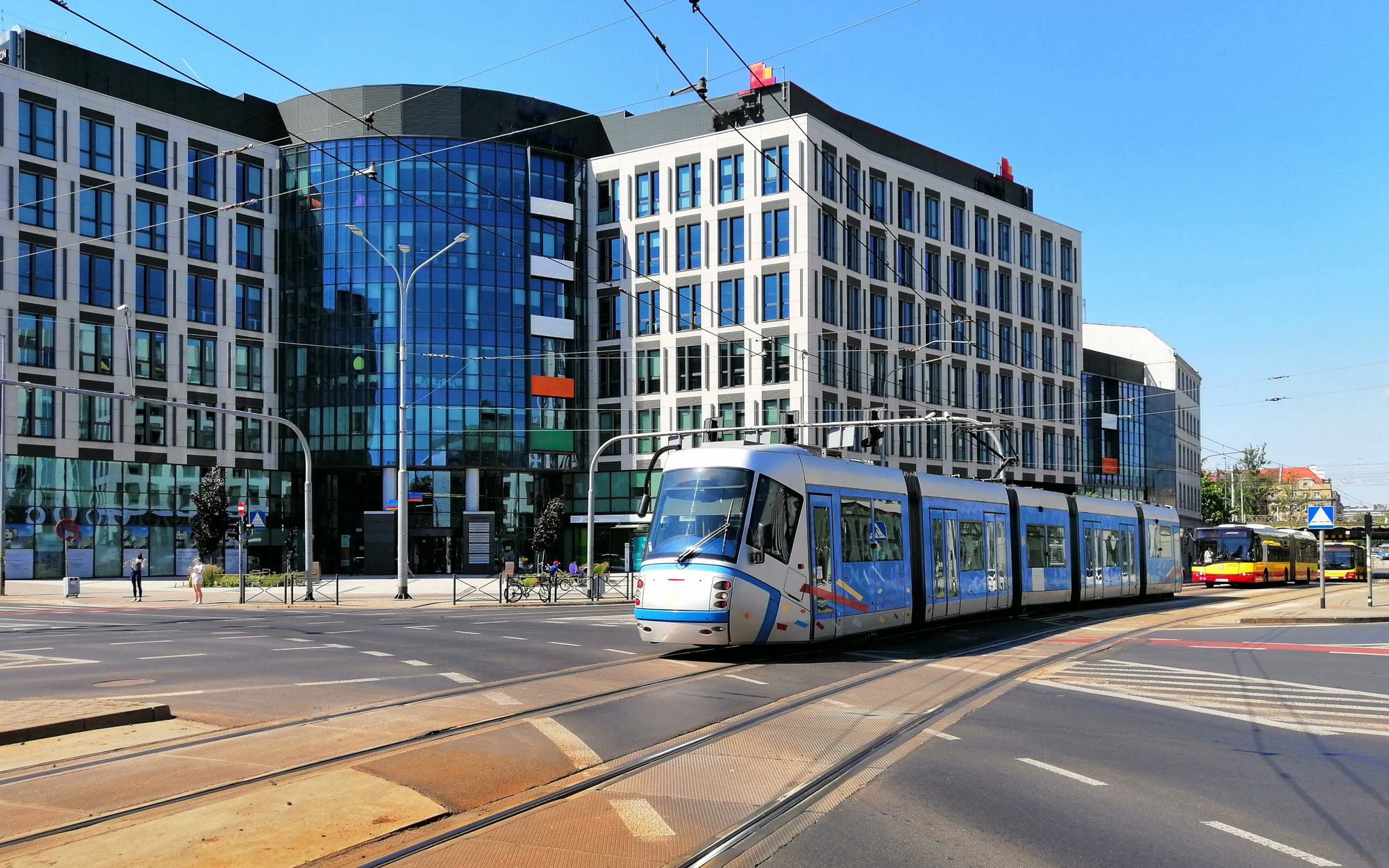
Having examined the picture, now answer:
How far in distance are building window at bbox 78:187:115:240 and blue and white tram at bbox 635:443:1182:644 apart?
48.1 metres

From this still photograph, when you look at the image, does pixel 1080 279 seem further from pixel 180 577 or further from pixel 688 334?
pixel 180 577

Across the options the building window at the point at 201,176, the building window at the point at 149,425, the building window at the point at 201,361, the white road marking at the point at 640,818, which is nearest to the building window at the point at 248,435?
the building window at the point at 201,361

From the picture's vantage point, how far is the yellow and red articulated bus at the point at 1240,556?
54375 mm

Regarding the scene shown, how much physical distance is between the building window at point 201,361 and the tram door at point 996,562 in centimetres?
4839

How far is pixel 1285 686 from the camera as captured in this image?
1452 cm

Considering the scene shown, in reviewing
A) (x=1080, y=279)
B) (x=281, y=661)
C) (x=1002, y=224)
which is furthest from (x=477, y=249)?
(x=281, y=661)

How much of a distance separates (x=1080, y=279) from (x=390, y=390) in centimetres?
4802

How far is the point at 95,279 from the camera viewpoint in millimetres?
57844

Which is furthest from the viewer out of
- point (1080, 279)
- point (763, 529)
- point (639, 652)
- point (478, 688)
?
point (1080, 279)

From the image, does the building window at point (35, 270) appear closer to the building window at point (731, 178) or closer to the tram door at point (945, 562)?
the building window at point (731, 178)

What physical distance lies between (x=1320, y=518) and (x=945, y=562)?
554 inches

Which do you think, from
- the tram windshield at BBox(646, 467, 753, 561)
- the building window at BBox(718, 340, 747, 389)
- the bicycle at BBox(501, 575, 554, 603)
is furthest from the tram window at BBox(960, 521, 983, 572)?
the building window at BBox(718, 340, 747, 389)

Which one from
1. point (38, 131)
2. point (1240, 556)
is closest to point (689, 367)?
point (1240, 556)

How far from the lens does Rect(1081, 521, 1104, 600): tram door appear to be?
105ft
